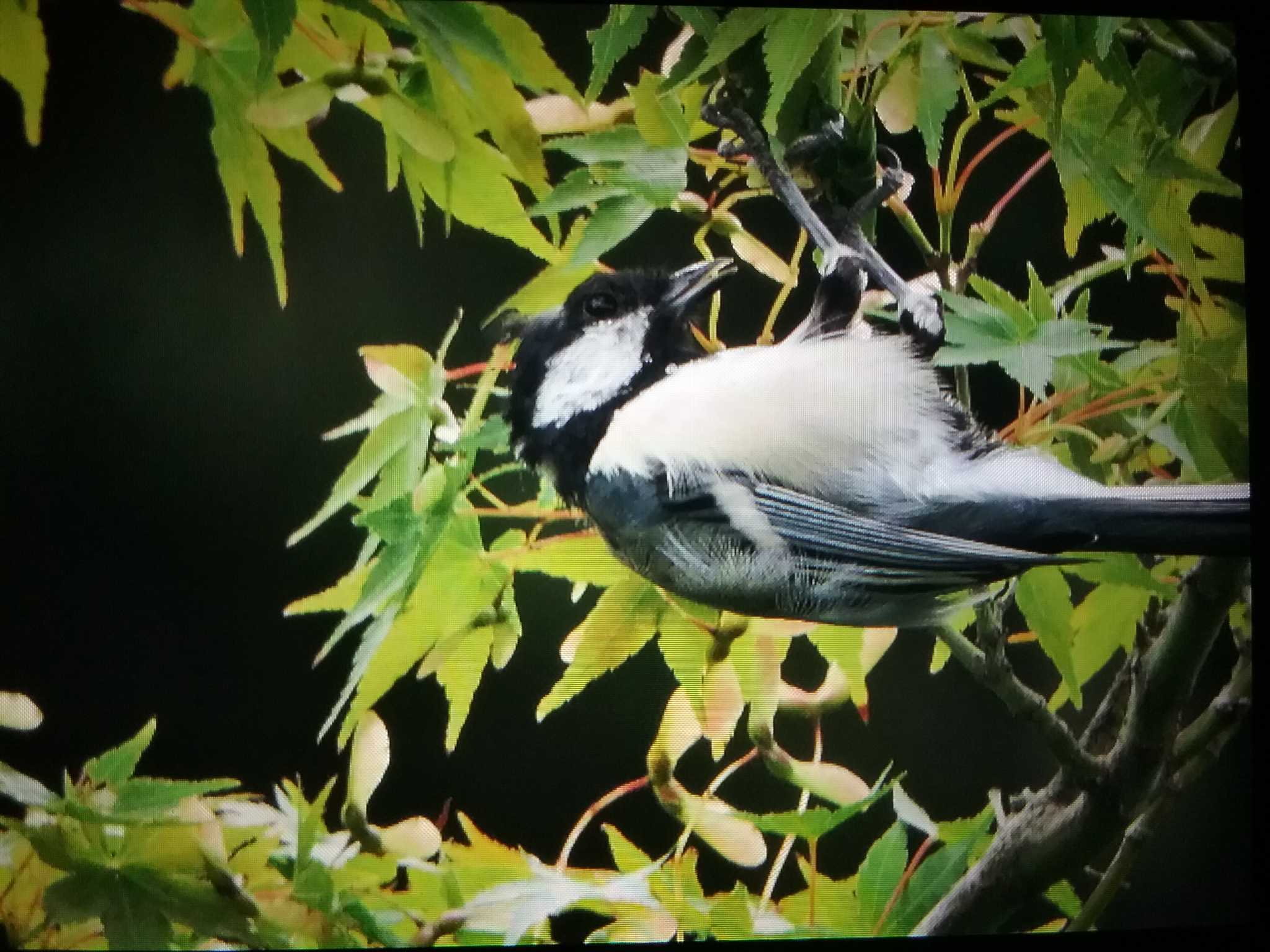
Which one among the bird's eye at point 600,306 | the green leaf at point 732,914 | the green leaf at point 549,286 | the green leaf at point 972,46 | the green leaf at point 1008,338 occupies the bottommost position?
the green leaf at point 732,914

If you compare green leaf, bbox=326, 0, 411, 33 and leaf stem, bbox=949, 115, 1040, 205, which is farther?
leaf stem, bbox=949, 115, 1040, 205

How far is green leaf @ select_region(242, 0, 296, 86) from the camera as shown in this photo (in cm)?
100

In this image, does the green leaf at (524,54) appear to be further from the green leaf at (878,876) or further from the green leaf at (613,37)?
the green leaf at (878,876)

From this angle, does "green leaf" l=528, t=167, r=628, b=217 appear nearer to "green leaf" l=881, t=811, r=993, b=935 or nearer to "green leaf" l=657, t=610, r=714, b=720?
"green leaf" l=657, t=610, r=714, b=720

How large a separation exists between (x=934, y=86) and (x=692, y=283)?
0.33 meters

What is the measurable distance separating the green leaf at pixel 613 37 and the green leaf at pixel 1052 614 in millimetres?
669

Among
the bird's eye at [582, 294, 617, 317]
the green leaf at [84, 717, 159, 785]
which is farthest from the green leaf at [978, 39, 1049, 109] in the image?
the green leaf at [84, 717, 159, 785]

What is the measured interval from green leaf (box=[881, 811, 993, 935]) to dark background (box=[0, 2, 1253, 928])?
0.23 feet

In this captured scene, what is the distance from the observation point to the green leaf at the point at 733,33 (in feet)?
3.45

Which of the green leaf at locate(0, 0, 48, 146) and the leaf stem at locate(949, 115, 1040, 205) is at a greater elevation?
the green leaf at locate(0, 0, 48, 146)

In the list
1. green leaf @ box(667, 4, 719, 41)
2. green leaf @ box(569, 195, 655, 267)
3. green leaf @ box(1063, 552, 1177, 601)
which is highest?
green leaf @ box(667, 4, 719, 41)

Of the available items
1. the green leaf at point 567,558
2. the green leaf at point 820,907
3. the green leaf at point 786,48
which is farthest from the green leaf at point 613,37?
the green leaf at point 820,907

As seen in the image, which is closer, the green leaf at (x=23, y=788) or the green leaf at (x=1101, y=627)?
the green leaf at (x=23, y=788)

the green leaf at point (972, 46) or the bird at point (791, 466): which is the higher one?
the green leaf at point (972, 46)
